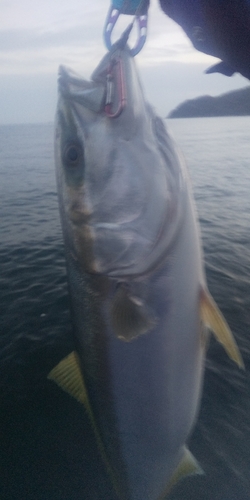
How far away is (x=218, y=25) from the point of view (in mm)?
2656

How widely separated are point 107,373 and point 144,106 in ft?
4.99

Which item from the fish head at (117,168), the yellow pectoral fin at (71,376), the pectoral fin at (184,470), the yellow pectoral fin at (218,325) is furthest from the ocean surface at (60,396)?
the fish head at (117,168)

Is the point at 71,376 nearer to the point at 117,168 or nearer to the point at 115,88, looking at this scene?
the point at 117,168

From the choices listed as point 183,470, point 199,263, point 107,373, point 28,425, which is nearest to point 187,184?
point 199,263

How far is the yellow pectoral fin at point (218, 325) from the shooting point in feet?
5.93

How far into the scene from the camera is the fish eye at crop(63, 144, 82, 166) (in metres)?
1.70

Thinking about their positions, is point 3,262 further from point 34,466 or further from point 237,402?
point 237,402

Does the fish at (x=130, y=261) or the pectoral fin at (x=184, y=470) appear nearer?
Answer: the fish at (x=130, y=261)

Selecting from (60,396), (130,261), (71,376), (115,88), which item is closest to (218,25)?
(115,88)

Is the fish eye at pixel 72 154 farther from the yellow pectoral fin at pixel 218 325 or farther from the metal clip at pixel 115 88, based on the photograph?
the yellow pectoral fin at pixel 218 325

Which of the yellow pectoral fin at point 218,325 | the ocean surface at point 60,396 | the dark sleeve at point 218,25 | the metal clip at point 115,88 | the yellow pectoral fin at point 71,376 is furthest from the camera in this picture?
the ocean surface at point 60,396

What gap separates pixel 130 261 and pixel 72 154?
2.05 feet

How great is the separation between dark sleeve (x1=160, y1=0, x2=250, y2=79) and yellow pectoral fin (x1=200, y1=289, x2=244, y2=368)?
214 cm

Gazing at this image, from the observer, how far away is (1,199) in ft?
76.5
